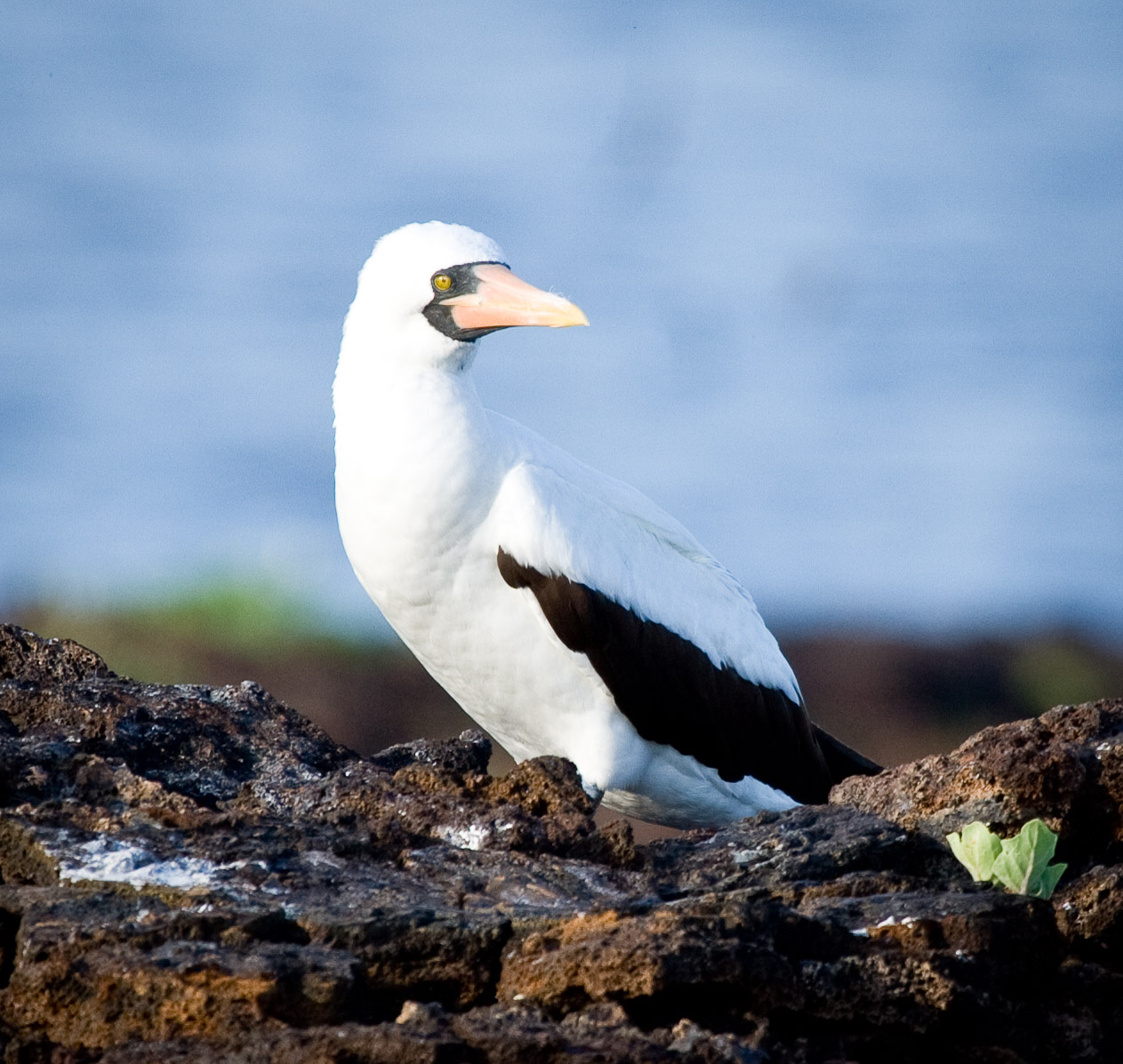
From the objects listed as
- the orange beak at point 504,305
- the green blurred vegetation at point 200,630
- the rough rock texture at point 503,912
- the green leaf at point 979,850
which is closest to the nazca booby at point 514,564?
the orange beak at point 504,305

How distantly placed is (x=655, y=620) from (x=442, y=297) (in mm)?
1667

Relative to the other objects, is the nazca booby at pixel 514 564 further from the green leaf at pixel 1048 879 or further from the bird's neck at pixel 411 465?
the green leaf at pixel 1048 879

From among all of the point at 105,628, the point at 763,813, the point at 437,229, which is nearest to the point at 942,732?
the point at 105,628

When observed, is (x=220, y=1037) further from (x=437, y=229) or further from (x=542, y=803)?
(x=437, y=229)

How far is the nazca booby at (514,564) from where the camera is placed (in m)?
7.26

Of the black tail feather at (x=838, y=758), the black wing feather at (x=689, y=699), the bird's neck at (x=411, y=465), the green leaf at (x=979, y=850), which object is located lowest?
the green leaf at (x=979, y=850)

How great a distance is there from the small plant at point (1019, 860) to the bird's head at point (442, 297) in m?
3.13

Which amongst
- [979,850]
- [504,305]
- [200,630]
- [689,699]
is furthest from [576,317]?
[200,630]

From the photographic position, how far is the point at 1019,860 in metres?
4.81

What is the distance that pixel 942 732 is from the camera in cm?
1806

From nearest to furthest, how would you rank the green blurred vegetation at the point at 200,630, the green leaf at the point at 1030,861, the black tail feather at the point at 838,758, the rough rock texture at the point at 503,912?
the rough rock texture at the point at 503,912 < the green leaf at the point at 1030,861 < the black tail feather at the point at 838,758 < the green blurred vegetation at the point at 200,630

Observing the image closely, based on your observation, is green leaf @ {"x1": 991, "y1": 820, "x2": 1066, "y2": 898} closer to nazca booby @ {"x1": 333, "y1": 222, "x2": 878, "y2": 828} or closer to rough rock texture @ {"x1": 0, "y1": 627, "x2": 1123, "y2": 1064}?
rough rock texture @ {"x1": 0, "y1": 627, "x2": 1123, "y2": 1064}

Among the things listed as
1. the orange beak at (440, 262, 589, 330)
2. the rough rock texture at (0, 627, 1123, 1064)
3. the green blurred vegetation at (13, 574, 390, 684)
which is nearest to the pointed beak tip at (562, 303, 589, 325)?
the orange beak at (440, 262, 589, 330)

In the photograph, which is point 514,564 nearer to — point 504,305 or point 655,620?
point 655,620
